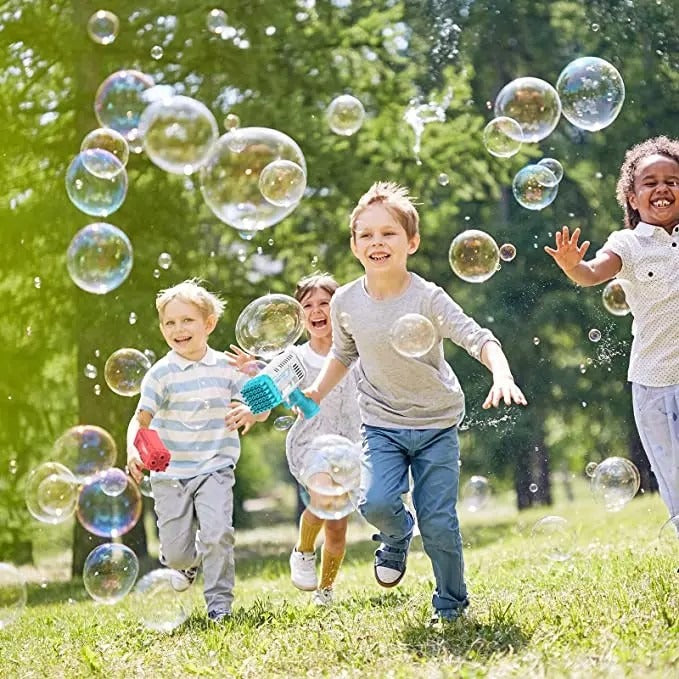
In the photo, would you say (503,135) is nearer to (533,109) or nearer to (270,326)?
(533,109)

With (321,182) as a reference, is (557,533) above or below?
below

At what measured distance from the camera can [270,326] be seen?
482cm

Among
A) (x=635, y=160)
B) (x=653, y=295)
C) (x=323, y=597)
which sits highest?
(x=635, y=160)

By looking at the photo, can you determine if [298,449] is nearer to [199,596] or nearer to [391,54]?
[199,596]

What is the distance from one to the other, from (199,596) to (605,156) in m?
8.42

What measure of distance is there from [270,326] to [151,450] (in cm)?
73

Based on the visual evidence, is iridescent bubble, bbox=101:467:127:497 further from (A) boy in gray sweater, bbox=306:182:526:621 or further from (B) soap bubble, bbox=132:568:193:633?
(A) boy in gray sweater, bbox=306:182:526:621

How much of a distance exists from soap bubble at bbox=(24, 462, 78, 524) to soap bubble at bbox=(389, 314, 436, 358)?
2.13m

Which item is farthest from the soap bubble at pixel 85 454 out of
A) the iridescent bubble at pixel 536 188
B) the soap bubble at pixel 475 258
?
the iridescent bubble at pixel 536 188

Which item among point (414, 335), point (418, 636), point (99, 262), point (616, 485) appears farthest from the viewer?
point (99, 262)

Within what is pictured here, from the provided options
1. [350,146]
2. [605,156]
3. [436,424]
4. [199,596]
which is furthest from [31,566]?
[436,424]

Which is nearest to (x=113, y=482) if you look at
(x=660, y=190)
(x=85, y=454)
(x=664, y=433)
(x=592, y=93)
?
(x=85, y=454)

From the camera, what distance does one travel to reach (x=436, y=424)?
13.8 feet

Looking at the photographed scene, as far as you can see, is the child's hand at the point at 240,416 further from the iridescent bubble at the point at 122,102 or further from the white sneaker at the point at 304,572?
Result: the iridescent bubble at the point at 122,102
